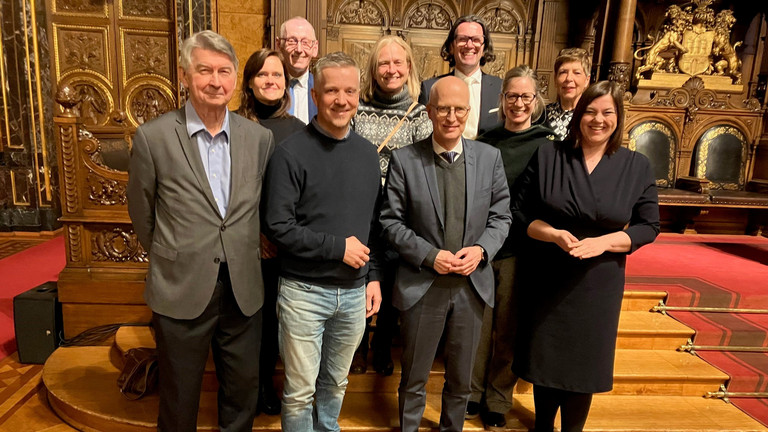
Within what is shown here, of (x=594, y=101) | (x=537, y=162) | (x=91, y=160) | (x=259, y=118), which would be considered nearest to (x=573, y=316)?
(x=537, y=162)

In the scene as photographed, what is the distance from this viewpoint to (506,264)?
83.4 inches

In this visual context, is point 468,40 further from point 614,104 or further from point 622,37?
point 622,37

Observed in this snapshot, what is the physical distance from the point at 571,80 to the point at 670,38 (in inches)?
144

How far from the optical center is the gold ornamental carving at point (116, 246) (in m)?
2.89

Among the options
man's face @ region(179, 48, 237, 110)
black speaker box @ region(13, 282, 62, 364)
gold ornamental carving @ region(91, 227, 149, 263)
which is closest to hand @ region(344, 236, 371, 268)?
man's face @ region(179, 48, 237, 110)

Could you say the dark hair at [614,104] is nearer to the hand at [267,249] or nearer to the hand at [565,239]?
the hand at [565,239]

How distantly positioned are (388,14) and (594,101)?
3828 millimetres

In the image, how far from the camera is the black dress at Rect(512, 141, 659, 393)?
1.83 metres

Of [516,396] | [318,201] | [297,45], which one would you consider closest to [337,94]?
[318,201]

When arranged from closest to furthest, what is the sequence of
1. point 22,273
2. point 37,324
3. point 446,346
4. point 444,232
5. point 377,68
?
point 444,232 → point 446,346 → point 377,68 → point 37,324 → point 22,273

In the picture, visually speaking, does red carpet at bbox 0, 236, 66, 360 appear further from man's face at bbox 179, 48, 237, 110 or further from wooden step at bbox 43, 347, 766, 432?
man's face at bbox 179, 48, 237, 110

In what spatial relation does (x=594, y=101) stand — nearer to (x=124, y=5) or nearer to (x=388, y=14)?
(x=388, y=14)

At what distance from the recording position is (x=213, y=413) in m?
2.31

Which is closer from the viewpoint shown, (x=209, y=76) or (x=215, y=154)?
(x=209, y=76)
